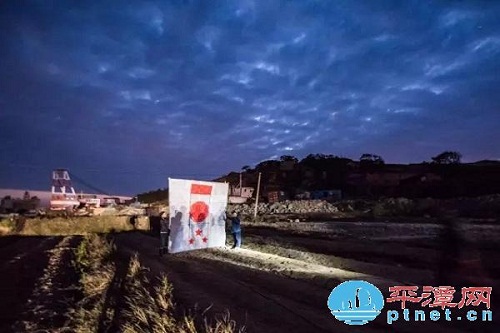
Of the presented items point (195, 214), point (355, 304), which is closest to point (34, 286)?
point (195, 214)

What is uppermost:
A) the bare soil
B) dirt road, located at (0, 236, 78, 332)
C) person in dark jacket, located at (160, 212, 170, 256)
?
person in dark jacket, located at (160, 212, 170, 256)

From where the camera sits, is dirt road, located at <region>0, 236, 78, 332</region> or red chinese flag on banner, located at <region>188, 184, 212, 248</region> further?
red chinese flag on banner, located at <region>188, 184, 212, 248</region>

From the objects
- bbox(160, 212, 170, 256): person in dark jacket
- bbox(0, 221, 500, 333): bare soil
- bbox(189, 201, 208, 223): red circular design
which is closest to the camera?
bbox(0, 221, 500, 333): bare soil

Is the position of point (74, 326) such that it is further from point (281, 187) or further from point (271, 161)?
point (271, 161)

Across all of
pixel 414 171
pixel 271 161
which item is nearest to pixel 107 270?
pixel 414 171

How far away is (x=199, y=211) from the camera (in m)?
19.5

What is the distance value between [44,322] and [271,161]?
88463 mm

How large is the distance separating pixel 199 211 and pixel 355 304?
11.4 m

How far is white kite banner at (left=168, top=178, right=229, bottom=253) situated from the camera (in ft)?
60.4

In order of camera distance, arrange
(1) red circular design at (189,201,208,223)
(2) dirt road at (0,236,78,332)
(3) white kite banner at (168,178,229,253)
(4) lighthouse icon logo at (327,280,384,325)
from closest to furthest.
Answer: (4) lighthouse icon logo at (327,280,384,325) < (2) dirt road at (0,236,78,332) < (3) white kite banner at (168,178,229,253) < (1) red circular design at (189,201,208,223)

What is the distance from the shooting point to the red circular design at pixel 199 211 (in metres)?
19.2

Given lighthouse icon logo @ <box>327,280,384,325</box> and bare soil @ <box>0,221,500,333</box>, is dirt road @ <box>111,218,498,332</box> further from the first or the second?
lighthouse icon logo @ <box>327,280,384,325</box>

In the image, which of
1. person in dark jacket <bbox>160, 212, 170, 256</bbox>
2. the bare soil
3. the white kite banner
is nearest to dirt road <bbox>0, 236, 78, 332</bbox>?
the bare soil

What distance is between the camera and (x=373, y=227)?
2972 centimetres
